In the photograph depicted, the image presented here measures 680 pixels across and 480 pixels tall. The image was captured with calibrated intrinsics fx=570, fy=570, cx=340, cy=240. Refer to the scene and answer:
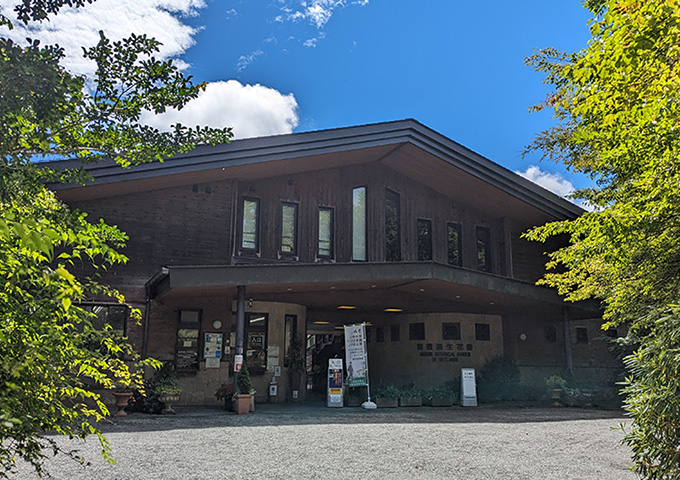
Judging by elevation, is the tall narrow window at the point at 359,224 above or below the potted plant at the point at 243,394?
above

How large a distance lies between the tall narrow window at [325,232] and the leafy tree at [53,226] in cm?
1240

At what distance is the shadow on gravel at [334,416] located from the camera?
10.4 m

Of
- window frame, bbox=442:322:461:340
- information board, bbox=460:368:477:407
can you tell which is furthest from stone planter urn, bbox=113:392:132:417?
window frame, bbox=442:322:461:340

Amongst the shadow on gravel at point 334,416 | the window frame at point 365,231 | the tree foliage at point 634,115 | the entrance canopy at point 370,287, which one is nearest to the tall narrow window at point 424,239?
the entrance canopy at point 370,287

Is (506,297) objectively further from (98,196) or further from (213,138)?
(213,138)

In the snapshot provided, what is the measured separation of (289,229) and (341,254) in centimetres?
179

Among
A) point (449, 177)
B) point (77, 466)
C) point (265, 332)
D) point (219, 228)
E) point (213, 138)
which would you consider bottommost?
point (77, 466)

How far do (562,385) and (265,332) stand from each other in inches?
343

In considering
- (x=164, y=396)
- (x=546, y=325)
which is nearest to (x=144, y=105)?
(x=164, y=396)

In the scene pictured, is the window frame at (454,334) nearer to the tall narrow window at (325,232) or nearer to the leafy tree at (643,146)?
the tall narrow window at (325,232)

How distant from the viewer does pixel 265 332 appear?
1612 cm

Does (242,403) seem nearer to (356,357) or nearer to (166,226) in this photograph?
(356,357)

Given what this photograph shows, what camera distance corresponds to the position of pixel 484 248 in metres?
20.4

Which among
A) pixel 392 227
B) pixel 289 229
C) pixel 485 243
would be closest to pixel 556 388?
pixel 485 243
